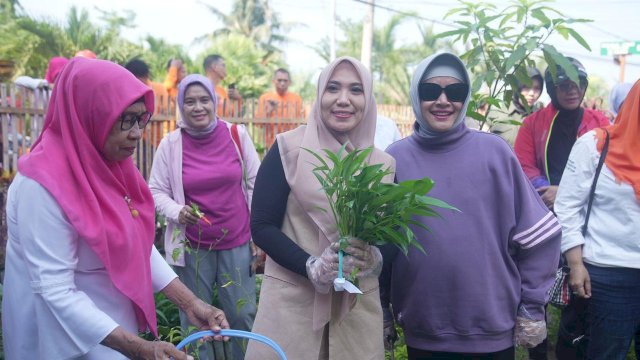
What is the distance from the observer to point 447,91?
2641mm

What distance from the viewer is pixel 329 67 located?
2.59 meters

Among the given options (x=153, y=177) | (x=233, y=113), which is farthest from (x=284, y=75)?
(x=153, y=177)

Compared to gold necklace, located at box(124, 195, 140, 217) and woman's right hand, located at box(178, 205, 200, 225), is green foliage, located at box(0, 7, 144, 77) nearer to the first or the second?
woman's right hand, located at box(178, 205, 200, 225)

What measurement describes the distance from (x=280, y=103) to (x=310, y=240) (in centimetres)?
667

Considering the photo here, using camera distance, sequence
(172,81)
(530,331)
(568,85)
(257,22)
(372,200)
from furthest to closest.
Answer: (257,22) → (172,81) → (568,85) → (530,331) → (372,200)

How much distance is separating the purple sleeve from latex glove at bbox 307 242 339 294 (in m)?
0.83

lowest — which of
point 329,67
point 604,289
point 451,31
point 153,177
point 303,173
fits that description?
point 604,289

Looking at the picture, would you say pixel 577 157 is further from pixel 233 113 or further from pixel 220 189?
pixel 233 113

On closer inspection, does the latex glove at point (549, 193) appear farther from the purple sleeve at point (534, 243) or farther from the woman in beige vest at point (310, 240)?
the woman in beige vest at point (310, 240)

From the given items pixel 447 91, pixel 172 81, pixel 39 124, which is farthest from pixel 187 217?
pixel 172 81

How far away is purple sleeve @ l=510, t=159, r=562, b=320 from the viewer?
8.44ft

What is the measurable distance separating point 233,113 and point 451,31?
5.03 metres

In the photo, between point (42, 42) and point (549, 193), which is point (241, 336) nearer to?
point (549, 193)

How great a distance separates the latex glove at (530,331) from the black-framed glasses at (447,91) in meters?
0.97
